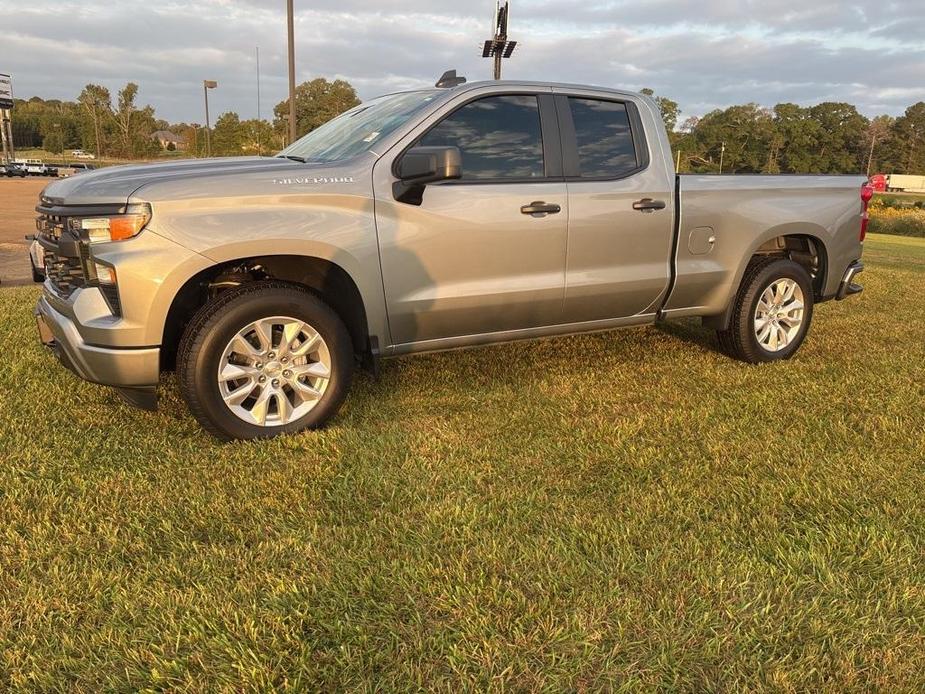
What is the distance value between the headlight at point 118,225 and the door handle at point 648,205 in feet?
9.18

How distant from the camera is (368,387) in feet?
14.7

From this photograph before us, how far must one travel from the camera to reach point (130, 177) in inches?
133

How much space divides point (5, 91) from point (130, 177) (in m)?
77.2

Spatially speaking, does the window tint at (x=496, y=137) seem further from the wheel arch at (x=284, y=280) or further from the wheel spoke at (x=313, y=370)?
the wheel spoke at (x=313, y=370)

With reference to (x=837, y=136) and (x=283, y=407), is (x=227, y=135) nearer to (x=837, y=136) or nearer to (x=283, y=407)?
(x=283, y=407)

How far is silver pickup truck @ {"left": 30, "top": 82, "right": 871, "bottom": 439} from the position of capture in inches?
127

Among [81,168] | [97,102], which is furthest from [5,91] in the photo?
[81,168]

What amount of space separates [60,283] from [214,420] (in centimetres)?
105

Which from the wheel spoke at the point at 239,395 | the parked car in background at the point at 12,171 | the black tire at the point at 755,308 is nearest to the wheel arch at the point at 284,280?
the wheel spoke at the point at 239,395

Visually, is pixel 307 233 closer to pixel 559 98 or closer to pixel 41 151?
pixel 559 98

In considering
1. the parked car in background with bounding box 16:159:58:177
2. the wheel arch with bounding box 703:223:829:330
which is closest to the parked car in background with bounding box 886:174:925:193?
the parked car in background with bounding box 16:159:58:177

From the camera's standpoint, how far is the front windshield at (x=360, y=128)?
12.6 ft

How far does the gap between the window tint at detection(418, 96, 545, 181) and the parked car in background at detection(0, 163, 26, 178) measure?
2234 inches

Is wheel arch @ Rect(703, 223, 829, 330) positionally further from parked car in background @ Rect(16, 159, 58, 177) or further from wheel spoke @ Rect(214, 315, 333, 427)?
parked car in background @ Rect(16, 159, 58, 177)
